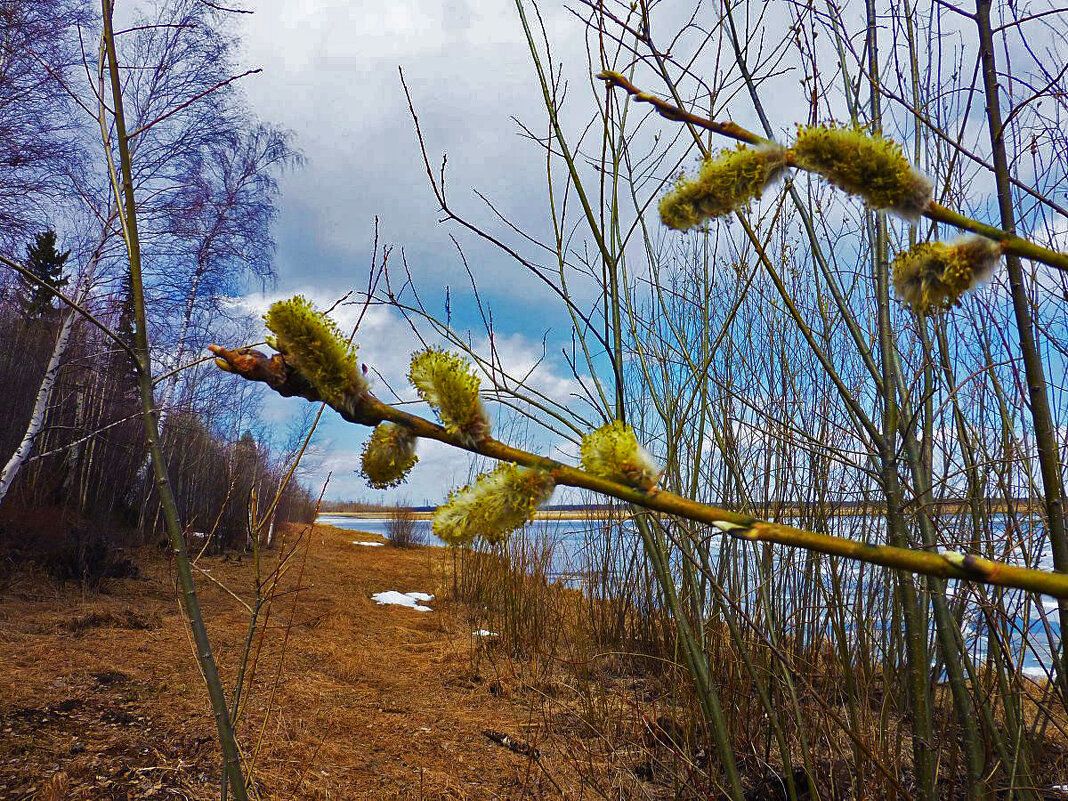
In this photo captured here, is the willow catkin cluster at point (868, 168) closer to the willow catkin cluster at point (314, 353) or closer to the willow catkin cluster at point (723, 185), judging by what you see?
the willow catkin cluster at point (723, 185)

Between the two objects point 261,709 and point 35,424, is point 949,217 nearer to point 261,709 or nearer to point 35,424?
point 261,709

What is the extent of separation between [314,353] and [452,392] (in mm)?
118

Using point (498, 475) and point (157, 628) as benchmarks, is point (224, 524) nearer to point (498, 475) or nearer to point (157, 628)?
point (157, 628)

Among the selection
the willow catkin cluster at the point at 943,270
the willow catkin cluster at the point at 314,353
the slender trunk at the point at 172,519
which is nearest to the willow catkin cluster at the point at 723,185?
the willow catkin cluster at the point at 943,270

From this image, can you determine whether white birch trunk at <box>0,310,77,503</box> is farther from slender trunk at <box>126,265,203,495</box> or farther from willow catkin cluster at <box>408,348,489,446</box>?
willow catkin cluster at <box>408,348,489,446</box>

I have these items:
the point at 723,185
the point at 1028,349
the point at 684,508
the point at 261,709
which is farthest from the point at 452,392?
the point at 261,709

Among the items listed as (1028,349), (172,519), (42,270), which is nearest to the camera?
(1028,349)

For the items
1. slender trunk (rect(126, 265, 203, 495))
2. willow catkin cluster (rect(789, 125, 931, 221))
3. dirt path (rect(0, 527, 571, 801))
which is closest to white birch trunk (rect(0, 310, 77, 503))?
dirt path (rect(0, 527, 571, 801))

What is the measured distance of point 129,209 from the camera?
127 cm

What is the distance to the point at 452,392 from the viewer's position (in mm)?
568

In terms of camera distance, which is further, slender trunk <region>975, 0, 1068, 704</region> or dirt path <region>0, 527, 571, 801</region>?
dirt path <region>0, 527, 571, 801</region>

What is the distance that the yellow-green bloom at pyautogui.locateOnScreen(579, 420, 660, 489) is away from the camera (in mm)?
526

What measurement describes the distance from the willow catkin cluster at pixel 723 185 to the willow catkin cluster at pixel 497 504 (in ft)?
1.12

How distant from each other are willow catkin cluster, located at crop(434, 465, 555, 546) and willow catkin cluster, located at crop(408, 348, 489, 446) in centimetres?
4
